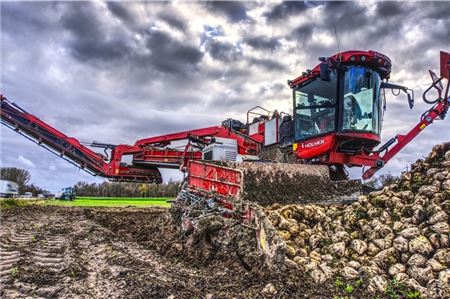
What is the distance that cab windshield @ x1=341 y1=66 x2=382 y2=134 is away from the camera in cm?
733

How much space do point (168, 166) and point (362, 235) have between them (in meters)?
8.17

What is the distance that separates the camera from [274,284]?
134 inches

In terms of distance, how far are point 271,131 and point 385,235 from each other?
16.8 ft

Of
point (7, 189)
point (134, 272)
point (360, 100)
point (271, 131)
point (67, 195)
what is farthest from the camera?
point (7, 189)

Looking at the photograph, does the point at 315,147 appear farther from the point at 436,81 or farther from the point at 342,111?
the point at 436,81

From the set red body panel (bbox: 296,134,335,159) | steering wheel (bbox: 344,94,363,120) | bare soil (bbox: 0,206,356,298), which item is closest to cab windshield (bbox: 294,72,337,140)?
red body panel (bbox: 296,134,335,159)

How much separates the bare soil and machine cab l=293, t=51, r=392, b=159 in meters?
3.54

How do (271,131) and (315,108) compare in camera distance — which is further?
(271,131)

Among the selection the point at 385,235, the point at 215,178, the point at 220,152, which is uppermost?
the point at 220,152

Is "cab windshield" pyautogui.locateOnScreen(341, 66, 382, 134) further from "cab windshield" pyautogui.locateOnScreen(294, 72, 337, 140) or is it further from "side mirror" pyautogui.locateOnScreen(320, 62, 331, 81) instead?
"side mirror" pyautogui.locateOnScreen(320, 62, 331, 81)

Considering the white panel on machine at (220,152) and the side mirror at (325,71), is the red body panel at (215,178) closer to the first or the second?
the white panel on machine at (220,152)

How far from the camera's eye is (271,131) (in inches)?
351

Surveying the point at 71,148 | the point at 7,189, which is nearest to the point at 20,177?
the point at 7,189

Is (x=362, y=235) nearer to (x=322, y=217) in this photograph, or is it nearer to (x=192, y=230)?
(x=322, y=217)
